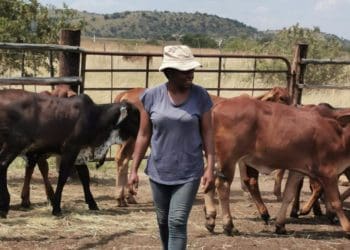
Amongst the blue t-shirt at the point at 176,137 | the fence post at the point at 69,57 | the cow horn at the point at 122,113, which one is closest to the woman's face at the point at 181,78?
the blue t-shirt at the point at 176,137

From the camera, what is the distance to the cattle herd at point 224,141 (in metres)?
7.73

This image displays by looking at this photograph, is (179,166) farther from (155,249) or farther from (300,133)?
(300,133)

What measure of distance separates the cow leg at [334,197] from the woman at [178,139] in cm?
268

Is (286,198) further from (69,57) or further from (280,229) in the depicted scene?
(69,57)

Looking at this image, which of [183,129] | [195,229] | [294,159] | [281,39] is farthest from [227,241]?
[281,39]

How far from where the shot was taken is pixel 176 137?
541 centimetres

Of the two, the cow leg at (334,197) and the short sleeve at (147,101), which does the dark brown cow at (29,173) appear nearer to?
the short sleeve at (147,101)

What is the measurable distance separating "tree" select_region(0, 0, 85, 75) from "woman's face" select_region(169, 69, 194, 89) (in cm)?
1043

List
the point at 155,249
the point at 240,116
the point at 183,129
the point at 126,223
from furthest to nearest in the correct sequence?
the point at 126,223
the point at 240,116
the point at 155,249
the point at 183,129

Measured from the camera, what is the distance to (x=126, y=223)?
8227mm

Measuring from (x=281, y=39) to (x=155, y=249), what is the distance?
21494 millimetres

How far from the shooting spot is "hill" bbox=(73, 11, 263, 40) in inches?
5027

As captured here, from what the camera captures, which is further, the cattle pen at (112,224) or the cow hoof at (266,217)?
the cow hoof at (266,217)

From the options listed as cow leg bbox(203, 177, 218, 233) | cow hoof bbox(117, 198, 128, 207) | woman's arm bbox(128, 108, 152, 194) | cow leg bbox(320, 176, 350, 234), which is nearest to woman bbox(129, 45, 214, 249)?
woman's arm bbox(128, 108, 152, 194)
